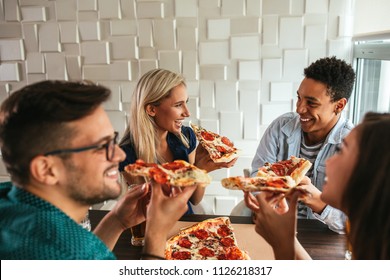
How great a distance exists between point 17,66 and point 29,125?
270cm

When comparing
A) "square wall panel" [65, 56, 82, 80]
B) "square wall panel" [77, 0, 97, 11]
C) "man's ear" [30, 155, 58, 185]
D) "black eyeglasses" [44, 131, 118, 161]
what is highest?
"square wall panel" [77, 0, 97, 11]

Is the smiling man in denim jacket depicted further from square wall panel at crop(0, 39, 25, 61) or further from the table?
square wall panel at crop(0, 39, 25, 61)

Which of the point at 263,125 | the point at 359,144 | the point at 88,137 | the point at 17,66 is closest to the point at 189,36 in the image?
the point at 263,125

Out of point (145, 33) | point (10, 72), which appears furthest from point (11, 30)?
point (145, 33)

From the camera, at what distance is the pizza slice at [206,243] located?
163 cm

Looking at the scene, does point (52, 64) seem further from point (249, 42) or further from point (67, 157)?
point (67, 157)

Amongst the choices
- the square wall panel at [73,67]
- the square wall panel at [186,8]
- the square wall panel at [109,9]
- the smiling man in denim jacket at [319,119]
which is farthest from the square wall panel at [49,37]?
the smiling man in denim jacket at [319,119]

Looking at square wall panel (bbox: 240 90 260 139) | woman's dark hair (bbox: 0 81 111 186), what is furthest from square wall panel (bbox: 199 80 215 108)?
woman's dark hair (bbox: 0 81 111 186)

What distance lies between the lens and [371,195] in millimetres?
1014

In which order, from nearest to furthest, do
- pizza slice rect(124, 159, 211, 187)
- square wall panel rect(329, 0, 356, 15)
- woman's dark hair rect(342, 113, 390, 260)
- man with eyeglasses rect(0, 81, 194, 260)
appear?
1. woman's dark hair rect(342, 113, 390, 260)
2. man with eyeglasses rect(0, 81, 194, 260)
3. pizza slice rect(124, 159, 211, 187)
4. square wall panel rect(329, 0, 356, 15)

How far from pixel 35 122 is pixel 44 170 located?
0.16 metres

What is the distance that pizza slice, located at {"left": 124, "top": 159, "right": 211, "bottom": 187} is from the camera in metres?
1.49

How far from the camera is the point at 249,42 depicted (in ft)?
10.6

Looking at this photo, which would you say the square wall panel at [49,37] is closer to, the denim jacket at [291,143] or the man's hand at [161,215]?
the denim jacket at [291,143]
